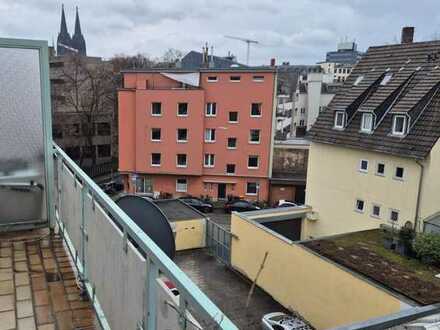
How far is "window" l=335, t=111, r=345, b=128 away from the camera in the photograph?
18.6m

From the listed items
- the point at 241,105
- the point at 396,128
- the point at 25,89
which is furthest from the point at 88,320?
the point at 241,105

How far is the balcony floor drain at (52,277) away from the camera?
3171mm

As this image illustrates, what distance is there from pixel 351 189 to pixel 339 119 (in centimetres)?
342

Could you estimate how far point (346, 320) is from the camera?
10.6 m

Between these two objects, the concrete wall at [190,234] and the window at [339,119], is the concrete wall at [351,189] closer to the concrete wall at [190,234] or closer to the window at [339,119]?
the window at [339,119]

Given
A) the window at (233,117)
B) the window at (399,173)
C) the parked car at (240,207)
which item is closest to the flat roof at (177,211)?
the parked car at (240,207)

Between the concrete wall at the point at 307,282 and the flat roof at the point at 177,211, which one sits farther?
the flat roof at the point at 177,211

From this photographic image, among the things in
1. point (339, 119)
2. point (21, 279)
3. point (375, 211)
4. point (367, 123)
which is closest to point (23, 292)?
point (21, 279)

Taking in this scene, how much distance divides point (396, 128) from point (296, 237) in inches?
255

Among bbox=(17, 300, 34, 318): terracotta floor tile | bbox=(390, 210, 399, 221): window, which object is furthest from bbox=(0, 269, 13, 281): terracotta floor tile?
bbox=(390, 210, 399, 221): window

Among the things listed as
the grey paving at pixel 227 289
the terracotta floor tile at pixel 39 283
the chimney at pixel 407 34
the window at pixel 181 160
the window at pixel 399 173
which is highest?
the chimney at pixel 407 34

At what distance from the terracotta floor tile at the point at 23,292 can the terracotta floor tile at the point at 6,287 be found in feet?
0.13

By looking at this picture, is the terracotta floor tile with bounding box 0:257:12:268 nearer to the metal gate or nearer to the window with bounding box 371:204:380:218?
the metal gate

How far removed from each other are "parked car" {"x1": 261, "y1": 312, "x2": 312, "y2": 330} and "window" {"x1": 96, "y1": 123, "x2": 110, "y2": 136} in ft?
94.1
